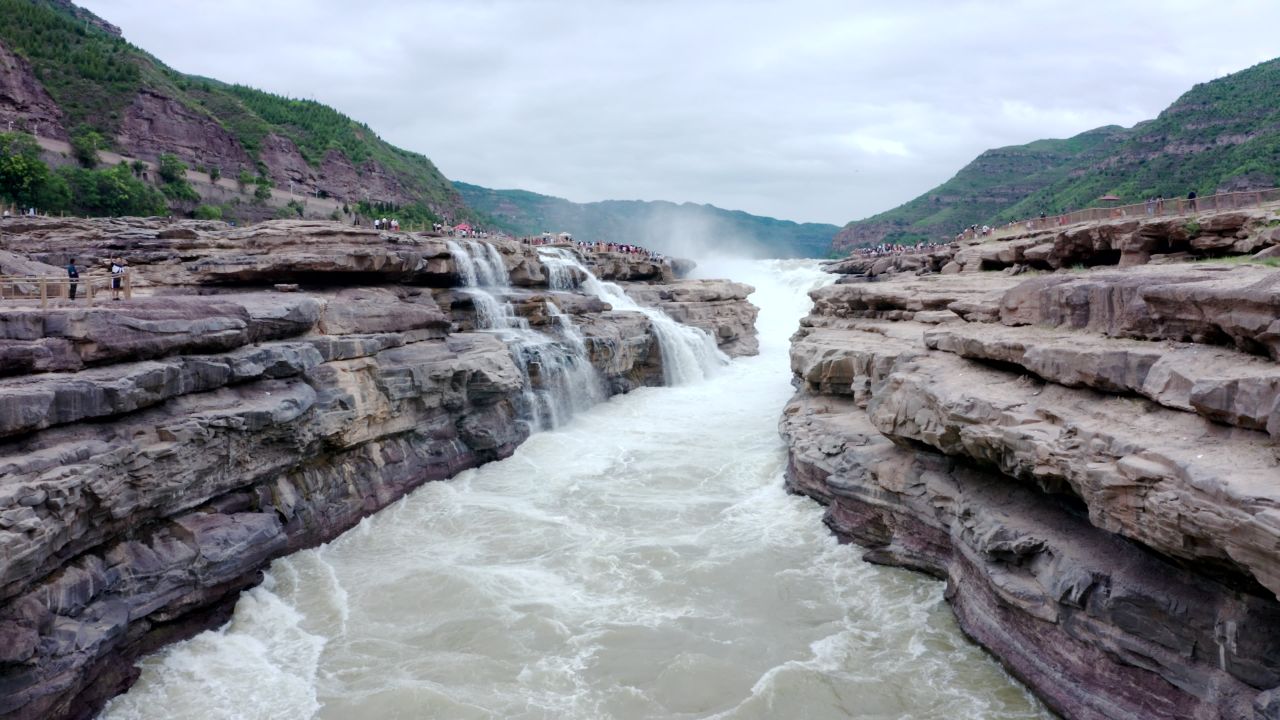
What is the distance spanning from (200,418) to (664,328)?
18.4 meters

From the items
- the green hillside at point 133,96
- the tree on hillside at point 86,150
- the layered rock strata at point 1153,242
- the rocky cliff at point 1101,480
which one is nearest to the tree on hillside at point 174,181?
the tree on hillside at point 86,150

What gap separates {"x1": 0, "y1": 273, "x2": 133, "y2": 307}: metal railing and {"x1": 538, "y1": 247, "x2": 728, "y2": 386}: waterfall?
13.6 m

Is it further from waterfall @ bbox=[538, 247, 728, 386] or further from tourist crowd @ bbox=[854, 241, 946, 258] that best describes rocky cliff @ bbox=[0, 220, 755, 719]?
tourist crowd @ bbox=[854, 241, 946, 258]

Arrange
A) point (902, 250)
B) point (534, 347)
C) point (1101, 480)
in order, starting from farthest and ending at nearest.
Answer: point (902, 250), point (534, 347), point (1101, 480)

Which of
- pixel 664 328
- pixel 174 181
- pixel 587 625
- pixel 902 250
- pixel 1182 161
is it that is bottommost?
pixel 587 625

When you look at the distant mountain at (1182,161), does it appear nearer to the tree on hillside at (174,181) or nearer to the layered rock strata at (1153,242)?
the layered rock strata at (1153,242)

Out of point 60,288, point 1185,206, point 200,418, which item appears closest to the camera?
point 200,418

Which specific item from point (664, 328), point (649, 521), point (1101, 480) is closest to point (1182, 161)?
point (664, 328)

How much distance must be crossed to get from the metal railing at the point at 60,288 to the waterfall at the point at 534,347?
827 cm

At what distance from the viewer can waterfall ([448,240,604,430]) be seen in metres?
19.6

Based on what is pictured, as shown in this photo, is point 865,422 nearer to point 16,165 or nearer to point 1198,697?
point 1198,697

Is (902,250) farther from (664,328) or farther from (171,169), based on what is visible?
(171,169)

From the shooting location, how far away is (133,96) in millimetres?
47375

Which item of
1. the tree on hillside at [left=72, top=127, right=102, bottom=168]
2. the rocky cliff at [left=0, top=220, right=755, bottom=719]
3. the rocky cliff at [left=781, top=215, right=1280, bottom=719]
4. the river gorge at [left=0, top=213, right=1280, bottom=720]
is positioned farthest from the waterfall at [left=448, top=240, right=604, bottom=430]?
the tree on hillside at [left=72, top=127, right=102, bottom=168]
